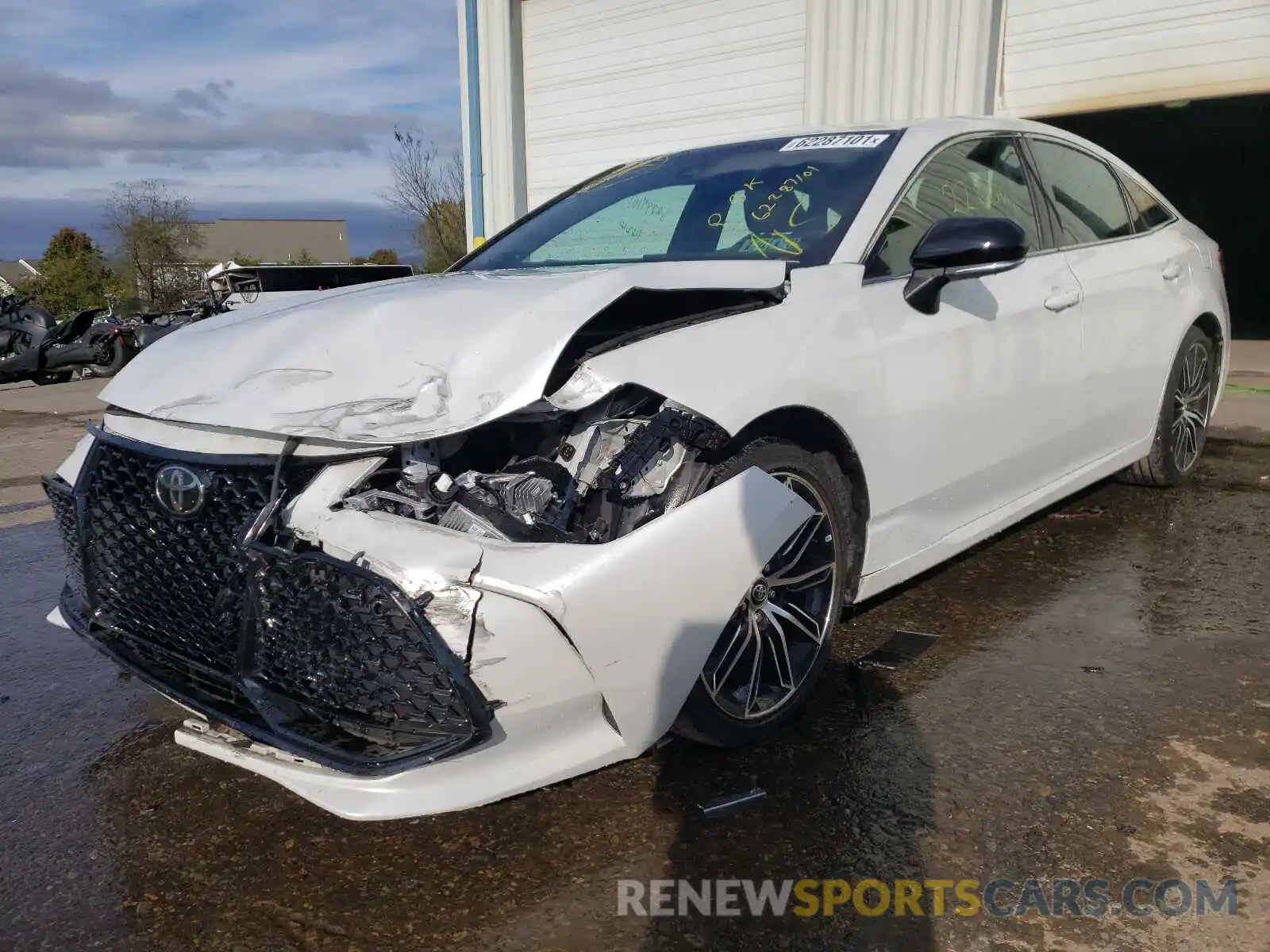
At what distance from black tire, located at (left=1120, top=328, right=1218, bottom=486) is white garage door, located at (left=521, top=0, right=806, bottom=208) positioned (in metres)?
6.37

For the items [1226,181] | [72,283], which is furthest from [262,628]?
[72,283]

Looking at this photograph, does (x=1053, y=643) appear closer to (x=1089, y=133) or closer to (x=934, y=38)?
(x=934, y=38)

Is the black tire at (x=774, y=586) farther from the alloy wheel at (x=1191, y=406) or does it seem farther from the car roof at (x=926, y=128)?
the alloy wheel at (x=1191, y=406)

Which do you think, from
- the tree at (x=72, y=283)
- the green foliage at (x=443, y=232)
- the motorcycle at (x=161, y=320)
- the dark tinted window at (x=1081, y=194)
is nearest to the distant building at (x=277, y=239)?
the tree at (x=72, y=283)

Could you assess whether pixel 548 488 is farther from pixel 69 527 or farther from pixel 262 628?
pixel 69 527

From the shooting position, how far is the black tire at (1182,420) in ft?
14.7

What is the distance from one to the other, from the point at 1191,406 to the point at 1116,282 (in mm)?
1261

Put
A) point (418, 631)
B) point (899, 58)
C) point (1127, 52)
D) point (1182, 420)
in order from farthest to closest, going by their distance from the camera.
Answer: point (899, 58)
point (1127, 52)
point (1182, 420)
point (418, 631)

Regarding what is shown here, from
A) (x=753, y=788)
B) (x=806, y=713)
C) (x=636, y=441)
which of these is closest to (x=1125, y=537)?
(x=806, y=713)

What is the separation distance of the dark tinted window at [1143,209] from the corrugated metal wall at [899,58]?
4636 mm

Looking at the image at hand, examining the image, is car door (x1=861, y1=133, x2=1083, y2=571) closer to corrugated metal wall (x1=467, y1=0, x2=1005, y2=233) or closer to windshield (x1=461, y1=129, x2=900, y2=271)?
windshield (x1=461, y1=129, x2=900, y2=271)

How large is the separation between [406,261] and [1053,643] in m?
26.9

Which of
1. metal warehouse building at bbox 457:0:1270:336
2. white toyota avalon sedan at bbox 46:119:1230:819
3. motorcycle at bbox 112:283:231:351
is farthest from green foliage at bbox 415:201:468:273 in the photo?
white toyota avalon sedan at bbox 46:119:1230:819

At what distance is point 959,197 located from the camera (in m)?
3.28
